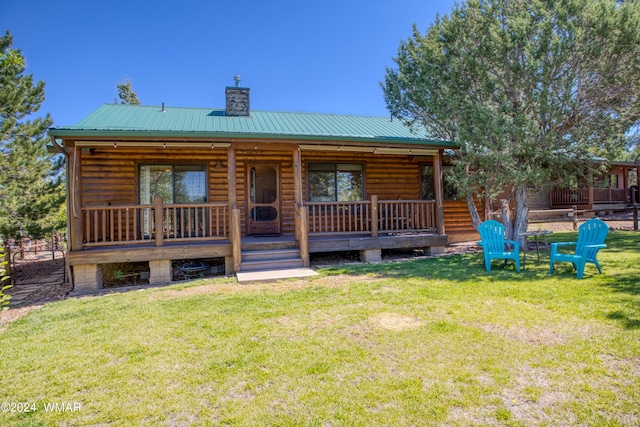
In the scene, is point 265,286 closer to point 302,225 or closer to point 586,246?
point 302,225

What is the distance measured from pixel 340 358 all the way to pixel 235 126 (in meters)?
7.77

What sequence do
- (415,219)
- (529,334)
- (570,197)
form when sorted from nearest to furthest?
(529,334)
(415,219)
(570,197)

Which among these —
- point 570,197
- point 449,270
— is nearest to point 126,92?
point 449,270

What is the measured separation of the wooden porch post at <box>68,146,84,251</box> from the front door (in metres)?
3.90

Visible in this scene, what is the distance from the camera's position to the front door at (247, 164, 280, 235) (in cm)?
953

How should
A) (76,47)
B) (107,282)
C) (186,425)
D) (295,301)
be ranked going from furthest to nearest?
(76,47) → (107,282) → (295,301) → (186,425)

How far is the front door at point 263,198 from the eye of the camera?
9.53 metres

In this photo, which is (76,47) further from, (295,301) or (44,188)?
(295,301)

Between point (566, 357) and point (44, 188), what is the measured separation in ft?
46.5

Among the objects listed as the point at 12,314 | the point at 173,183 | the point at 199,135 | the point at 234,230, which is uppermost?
the point at 199,135

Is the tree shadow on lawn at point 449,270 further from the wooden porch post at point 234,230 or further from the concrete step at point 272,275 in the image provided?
the wooden porch post at point 234,230

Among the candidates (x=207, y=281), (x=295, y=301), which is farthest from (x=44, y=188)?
(x=295, y=301)

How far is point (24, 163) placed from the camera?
36.2 feet

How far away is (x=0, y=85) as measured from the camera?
1073 centimetres
